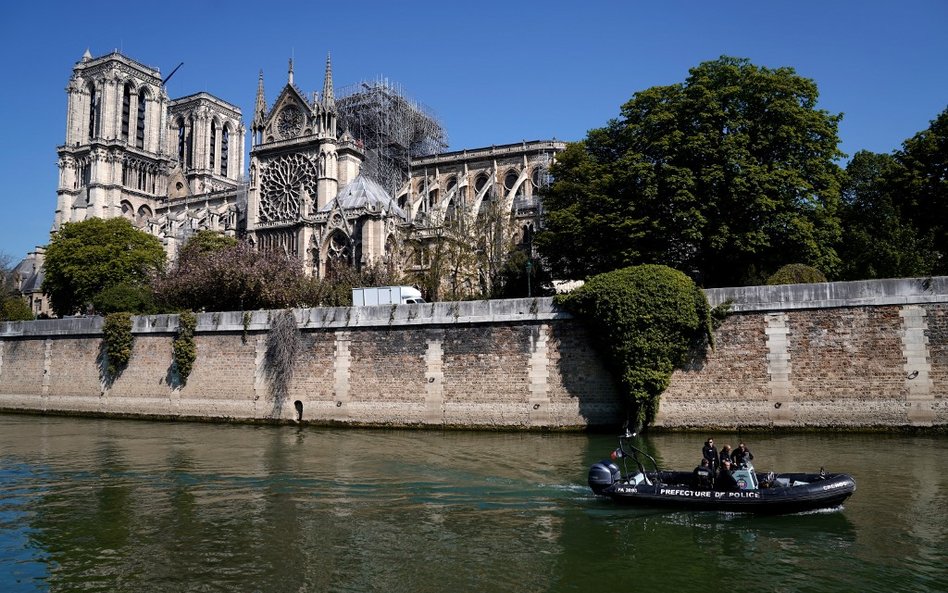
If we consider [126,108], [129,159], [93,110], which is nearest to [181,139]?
[126,108]

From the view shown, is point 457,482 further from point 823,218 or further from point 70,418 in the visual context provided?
point 70,418

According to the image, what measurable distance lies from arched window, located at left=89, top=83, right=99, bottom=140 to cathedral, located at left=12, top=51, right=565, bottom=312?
15 centimetres

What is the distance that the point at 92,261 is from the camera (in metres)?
48.0

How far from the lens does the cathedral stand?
50.5 meters

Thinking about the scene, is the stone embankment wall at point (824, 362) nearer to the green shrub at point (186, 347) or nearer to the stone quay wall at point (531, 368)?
the stone quay wall at point (531, 368)

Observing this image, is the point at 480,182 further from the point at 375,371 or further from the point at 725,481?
the point at 725,481

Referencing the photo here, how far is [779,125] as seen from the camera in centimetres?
2611

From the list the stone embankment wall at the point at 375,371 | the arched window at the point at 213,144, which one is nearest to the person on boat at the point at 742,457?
the stone embankment wall at the point at 375,371

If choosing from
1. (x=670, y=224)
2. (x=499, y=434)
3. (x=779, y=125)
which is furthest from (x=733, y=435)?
(x=779, y=125)

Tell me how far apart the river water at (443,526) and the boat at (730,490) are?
24 cm

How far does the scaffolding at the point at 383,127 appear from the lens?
60469 millimetres

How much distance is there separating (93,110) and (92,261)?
45801 mm

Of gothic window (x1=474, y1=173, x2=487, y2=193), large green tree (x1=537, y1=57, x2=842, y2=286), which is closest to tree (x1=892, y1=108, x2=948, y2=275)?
large green tree (x1=537, y1=57, x2=842, y2=286)

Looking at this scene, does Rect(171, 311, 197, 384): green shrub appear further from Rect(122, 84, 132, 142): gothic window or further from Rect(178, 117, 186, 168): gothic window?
Rect(178, 117, 186, 168): gothic window
